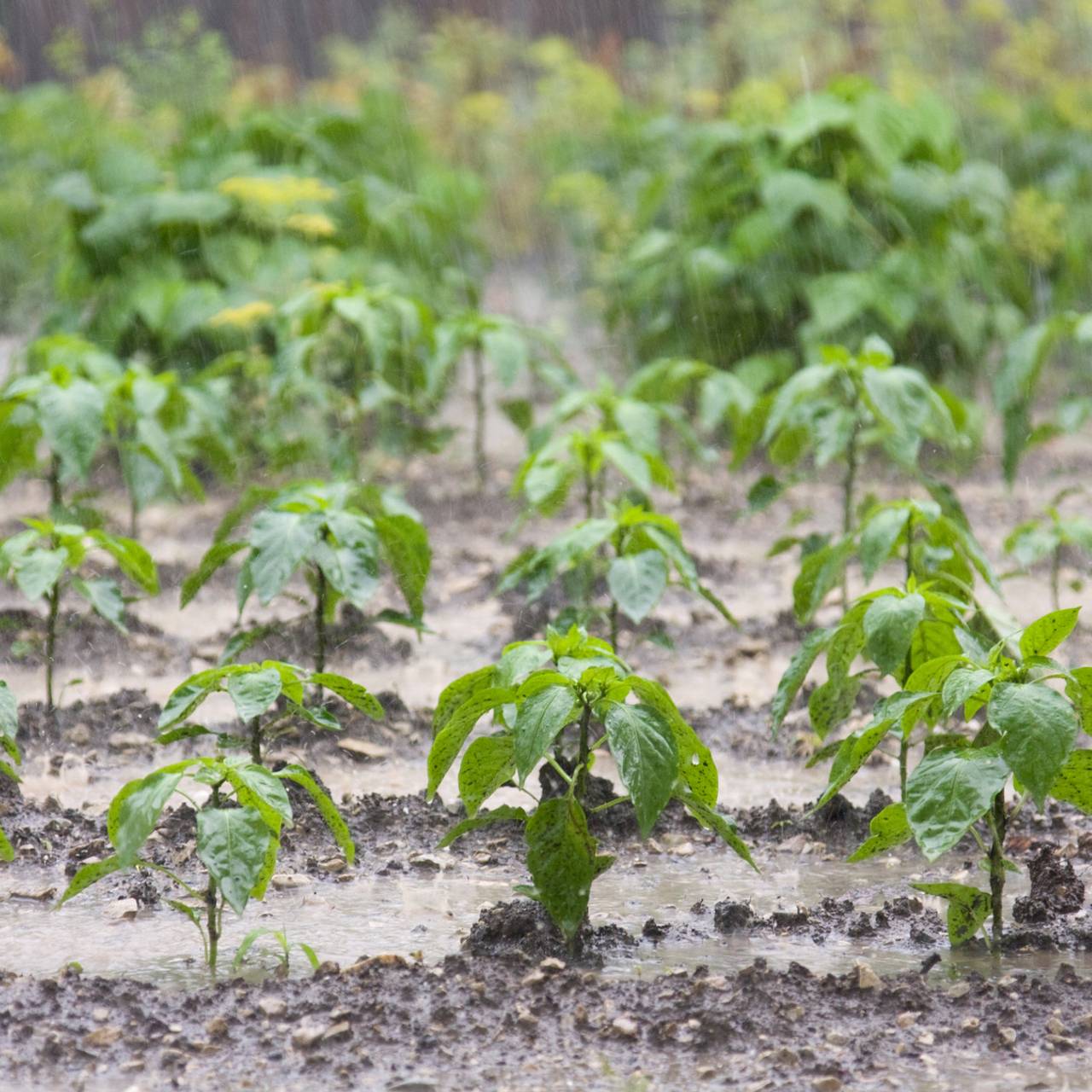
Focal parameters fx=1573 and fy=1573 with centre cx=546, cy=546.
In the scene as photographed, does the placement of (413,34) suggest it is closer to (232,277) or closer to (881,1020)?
(232,277)

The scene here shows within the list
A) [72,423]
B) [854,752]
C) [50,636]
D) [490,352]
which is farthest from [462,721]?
[490,352]

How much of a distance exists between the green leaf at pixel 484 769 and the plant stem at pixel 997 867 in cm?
75

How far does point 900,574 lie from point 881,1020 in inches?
113

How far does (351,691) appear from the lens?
8.30 ft

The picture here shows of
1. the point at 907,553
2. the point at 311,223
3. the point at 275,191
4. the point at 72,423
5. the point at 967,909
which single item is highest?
the point at 275,191

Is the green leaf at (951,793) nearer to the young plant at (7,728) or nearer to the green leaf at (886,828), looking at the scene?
the green leaf at (886,828)

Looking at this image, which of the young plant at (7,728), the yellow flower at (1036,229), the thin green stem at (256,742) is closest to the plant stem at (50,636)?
the young plant at (7,728)

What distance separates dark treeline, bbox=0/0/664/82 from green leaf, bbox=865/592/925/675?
1108cm

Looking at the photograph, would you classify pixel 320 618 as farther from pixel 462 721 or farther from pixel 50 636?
pixel 462 721

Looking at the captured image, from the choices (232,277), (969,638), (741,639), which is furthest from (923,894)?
(232,277)

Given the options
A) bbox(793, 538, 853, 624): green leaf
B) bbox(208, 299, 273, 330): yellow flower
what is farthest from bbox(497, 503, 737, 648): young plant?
→ bbox(208, 299, 273, 330): yellow flower

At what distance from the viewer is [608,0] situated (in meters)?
13.8

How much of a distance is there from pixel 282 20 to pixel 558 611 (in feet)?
35.6

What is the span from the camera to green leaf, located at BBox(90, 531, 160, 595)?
327 centimetres
